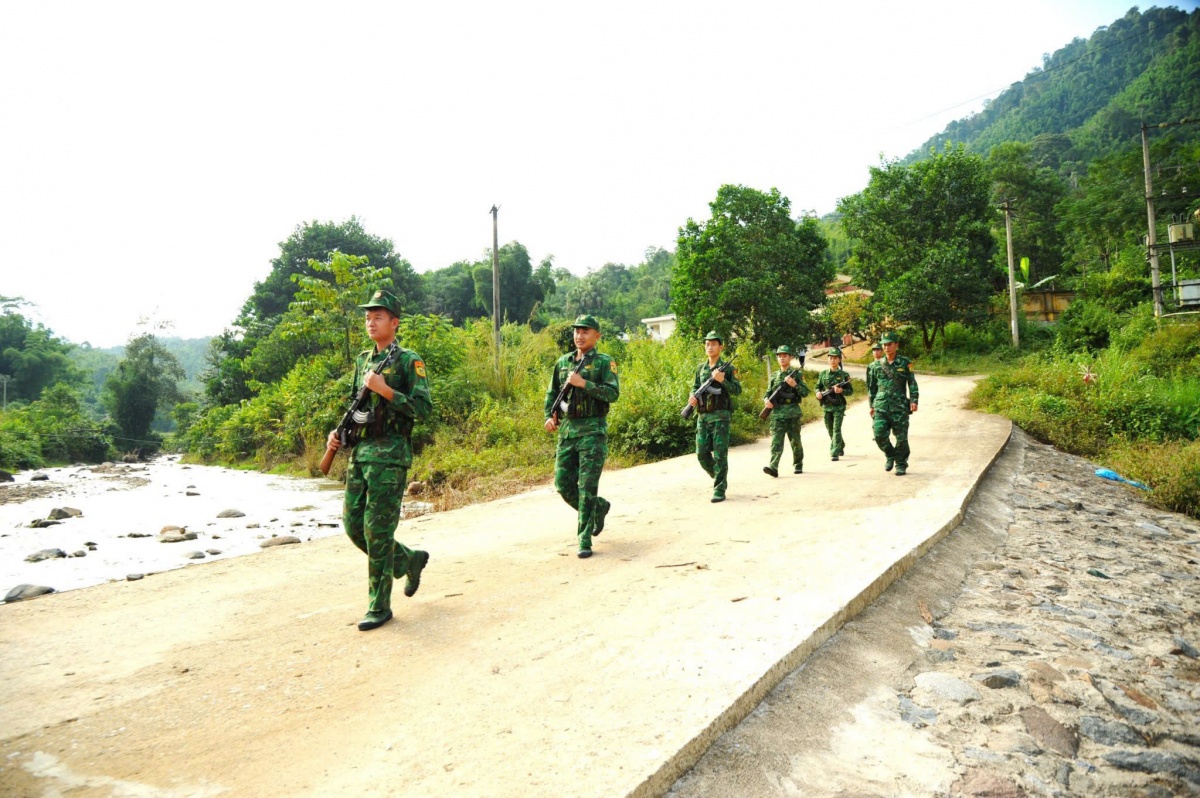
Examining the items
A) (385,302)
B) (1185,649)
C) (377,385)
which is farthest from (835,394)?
(377,385)

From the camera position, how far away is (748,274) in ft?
90.2

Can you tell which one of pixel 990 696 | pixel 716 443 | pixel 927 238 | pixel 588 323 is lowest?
pixel 990 696

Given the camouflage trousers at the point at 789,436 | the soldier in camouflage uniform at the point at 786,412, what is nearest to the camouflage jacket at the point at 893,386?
the soldier in camouflage uniform at the point at 786,412

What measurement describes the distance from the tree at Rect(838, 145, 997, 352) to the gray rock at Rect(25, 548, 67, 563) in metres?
30.5

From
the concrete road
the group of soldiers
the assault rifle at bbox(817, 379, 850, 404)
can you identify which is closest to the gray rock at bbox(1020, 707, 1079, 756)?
the concrete road

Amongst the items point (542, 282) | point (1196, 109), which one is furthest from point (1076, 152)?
point (542, 282)

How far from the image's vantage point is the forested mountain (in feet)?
74.3

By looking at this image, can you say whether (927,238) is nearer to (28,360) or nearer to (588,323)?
(588,323)

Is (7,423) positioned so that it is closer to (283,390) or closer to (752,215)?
(283,390)

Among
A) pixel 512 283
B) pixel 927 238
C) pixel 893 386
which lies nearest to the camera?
pixel 893 386

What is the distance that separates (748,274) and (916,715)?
25.4 metres

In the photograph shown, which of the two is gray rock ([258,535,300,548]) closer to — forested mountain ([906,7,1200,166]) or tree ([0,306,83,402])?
forested mountain ([906,7,1200,166])

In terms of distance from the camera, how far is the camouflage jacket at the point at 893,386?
9.72 meters

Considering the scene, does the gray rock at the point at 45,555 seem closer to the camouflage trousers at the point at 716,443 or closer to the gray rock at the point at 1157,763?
the camouflage trousers at the point at 716,443
